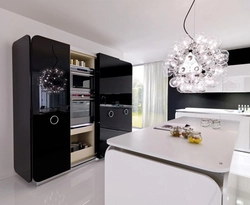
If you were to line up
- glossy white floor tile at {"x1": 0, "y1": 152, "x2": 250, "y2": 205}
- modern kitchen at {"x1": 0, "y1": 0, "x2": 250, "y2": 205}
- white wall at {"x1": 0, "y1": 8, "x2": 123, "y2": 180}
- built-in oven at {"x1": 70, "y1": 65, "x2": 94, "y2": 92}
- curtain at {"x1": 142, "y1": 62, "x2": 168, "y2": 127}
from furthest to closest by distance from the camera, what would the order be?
curtain at {"x1": 142, "y1": 62, "x2": 168, "y2": 127}
built-in oven at {"x1": 70, "y1": 65, "x2": 94, "y2": 92}
white wall at {"x1": 0, "y1": 8, "x2": 123, "y2": 180}
glossy white floor tile at {"x1": 0, "y1": 152, "x2": 250, "y2": 205}
modern kitchen at {"x1": 0, "y1": 0, "x2": 250, "y2": 205}

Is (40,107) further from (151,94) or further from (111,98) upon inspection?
(151,94)

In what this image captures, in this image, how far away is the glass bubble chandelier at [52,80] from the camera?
6.99 feet

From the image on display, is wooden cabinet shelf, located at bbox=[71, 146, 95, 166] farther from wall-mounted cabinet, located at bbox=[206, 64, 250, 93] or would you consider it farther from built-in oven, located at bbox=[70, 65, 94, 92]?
wall-mounted cabinet, located at bbox=[206, 64, 250, 93]

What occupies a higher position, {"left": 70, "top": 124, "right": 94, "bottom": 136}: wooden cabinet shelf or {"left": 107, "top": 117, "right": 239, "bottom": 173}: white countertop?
{"left": 107, "top": 117, "right": 239, "bottom": 173}: white countertop

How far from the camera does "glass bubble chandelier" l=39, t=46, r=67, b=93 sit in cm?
213

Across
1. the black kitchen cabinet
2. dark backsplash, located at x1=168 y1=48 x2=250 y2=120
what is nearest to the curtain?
dark backsplash, located at x1=168 y1=48 x2=250 y2=120

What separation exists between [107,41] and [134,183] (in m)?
3.22

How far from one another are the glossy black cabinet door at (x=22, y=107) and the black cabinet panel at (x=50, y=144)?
0.32ft

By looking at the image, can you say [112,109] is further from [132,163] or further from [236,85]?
[236,85]

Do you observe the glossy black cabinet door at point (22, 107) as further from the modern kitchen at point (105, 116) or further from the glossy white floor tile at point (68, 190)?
the glossy white floor tile at point (68, 190)

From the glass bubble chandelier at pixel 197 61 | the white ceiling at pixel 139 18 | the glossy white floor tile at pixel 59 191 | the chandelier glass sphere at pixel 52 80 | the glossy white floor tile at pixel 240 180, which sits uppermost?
the white ceiling at pixel 139 18

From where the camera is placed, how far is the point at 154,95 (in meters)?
5.53

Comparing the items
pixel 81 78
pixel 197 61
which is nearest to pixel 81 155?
pixel 81 78

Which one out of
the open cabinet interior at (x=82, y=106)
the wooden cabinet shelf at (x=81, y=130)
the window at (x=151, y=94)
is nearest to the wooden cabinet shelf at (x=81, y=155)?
the open cabinet interior at (x=82, y=106)
